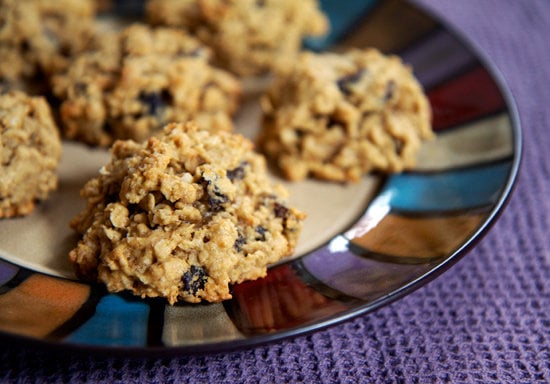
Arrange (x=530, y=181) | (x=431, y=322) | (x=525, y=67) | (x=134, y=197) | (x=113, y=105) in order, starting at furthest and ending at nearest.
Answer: (x=525, y=67) < (x=530, y=181) < (x=113, y=105) < (x=431, y=322) < (x=134, y=197)

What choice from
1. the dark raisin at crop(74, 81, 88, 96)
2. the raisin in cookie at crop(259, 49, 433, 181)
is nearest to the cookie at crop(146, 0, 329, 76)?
the raisin in cookie at crop(259, 49, 433, 181)

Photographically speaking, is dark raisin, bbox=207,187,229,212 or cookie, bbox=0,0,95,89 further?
cookie, bbox=0,0,95,89

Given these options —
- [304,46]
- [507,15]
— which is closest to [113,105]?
[304,46]

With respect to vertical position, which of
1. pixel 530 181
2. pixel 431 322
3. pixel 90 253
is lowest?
pixel 431 322

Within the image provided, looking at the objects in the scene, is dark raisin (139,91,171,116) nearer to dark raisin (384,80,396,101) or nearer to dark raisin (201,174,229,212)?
dark raisin (201,174,229,212)

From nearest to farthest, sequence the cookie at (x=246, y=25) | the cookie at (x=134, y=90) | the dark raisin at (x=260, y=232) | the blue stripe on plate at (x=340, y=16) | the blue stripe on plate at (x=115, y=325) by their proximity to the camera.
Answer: the blue stripe on plate at (x=115, y=325), the dark raisin at (x=260, y=232), the cookie at (x=134, y=90), the cookie at (x=246, y=25), the blue stripe on plate at (x=340, y=16)

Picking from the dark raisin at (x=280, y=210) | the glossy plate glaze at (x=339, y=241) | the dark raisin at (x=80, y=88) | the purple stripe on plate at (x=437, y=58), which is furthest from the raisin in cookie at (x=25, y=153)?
the purple stripe on plate at (x=437, y=58)

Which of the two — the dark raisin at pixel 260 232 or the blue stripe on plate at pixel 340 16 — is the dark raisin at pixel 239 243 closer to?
the dark raisin at pixel 260 232

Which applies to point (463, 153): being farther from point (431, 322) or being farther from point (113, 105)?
point (113, 105)
